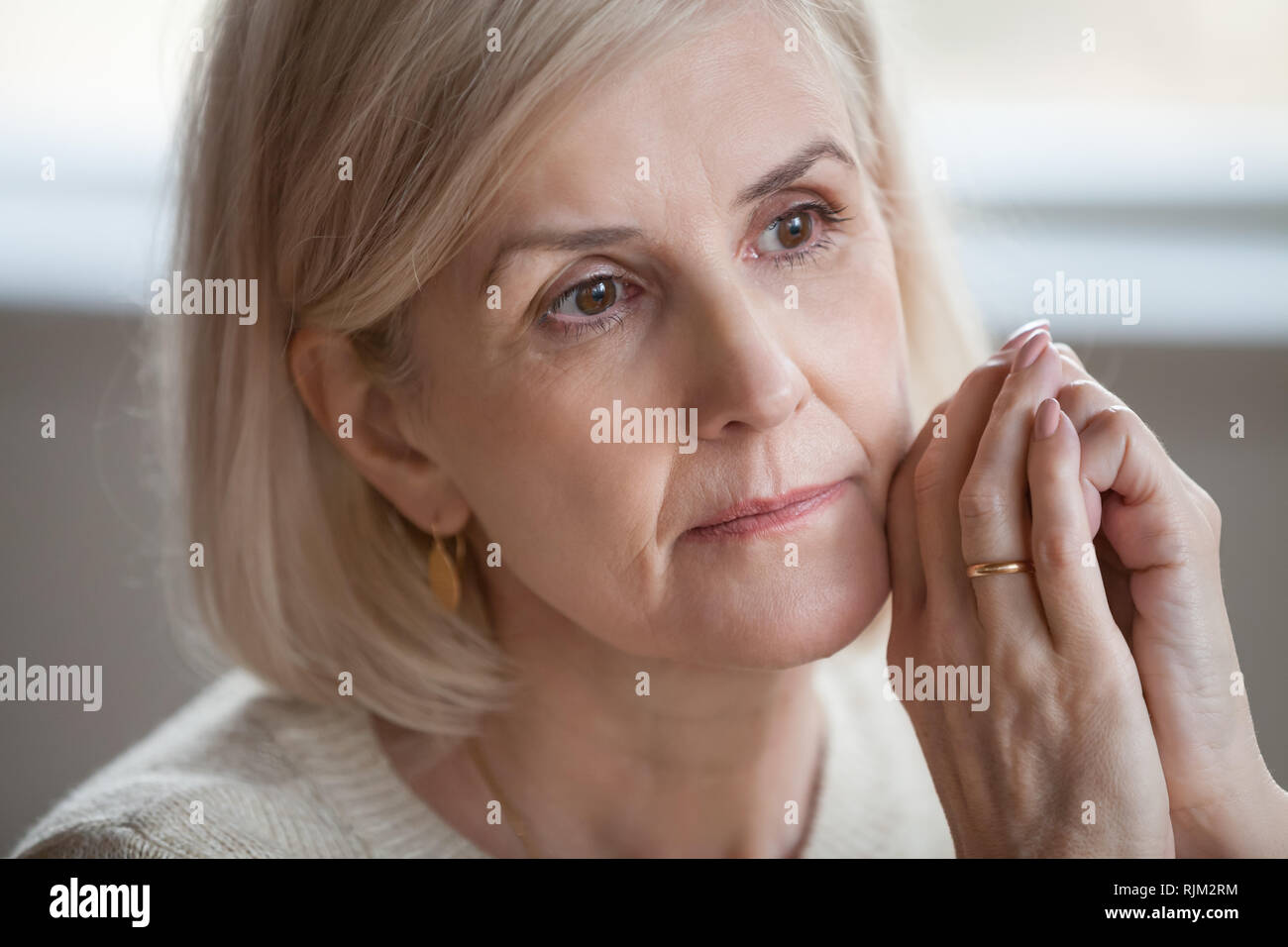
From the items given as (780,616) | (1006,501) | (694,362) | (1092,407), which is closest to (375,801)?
(780,616)

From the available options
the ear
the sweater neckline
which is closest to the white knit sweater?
the sweater neckline

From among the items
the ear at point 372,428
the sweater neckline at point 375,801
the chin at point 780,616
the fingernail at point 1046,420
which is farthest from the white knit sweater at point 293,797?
the fingernail at point 1046,420

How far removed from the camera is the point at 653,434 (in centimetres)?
107

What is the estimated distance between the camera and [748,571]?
1084mm

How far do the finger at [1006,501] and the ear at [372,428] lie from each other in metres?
0.54

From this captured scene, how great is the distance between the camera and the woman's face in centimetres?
101

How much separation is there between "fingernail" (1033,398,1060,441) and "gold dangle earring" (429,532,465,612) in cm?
65

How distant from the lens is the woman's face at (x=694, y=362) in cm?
101

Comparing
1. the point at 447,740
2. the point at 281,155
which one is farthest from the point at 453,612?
the point at 281,155

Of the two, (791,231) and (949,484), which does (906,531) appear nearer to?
(949,484)

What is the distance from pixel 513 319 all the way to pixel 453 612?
0.48 metres
